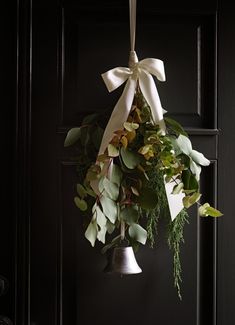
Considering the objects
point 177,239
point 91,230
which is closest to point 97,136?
point 91,230

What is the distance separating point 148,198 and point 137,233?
12cm

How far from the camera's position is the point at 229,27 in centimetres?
150

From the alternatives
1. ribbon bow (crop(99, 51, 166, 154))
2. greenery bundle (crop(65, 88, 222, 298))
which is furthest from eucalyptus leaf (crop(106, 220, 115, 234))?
ribbon bow (crop(99, 51, 166, 154))

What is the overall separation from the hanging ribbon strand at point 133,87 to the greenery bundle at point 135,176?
3cm

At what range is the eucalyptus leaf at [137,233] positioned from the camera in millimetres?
1360

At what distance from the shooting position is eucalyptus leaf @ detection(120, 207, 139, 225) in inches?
52.3

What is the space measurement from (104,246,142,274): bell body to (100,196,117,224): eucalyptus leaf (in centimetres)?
12

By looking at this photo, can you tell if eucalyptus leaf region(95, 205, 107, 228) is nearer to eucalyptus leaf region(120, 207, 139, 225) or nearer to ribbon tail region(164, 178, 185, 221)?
eucalyptus leaf region(120, 207, 139, 225)

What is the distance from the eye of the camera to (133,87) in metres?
1.34

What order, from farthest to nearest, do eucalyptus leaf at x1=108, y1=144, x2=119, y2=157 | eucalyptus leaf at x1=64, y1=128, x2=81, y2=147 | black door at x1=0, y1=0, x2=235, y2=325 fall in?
black door at x1=0, y1=0, x2=235, y2=325 → eucalyptus leaf at x1=64, y1=128, x2=81, y2=147 → eucalyptus leaf at x1=108, y1=144, x2=119, y2=157

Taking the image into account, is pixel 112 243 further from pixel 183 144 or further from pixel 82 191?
pixel 183 144

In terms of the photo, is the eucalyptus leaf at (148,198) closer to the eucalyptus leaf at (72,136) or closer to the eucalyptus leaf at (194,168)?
the eucalyptus leaf at (194,168)

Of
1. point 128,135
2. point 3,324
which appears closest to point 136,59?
point 128,135

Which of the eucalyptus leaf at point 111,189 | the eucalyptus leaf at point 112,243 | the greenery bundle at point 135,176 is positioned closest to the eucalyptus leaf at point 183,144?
the greenery bundle at point 135,176
